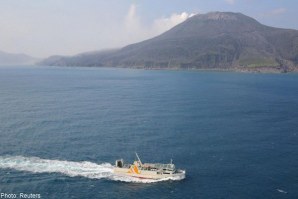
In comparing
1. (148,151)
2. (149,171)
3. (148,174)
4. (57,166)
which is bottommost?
(148,174)

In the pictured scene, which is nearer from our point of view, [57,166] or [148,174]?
[148,174]

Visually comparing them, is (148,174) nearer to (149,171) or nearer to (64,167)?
(149,171)

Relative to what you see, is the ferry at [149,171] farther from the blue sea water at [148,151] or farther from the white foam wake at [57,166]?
the white foam wake at [57,166]

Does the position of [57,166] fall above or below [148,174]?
above

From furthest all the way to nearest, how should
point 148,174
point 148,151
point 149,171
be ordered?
point 148,151 < point 148,174 < point 149,171

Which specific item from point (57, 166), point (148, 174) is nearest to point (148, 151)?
point (148, 174)
